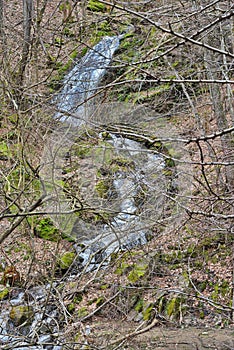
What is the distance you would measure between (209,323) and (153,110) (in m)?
5.16

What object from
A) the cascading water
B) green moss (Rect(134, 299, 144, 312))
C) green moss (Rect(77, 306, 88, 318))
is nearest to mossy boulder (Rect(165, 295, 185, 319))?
green moss (Rect(134, 299, 144, 312))

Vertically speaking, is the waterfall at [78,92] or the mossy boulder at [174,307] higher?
the waterfall at [78,92]

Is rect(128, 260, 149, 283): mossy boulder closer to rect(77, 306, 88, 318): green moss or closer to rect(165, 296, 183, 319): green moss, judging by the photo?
rect(165, 296, 183, 319): green moss

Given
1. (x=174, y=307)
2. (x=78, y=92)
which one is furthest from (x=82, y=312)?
(x=78, y=92)

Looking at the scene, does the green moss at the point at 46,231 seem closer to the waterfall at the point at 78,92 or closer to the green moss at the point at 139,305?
the green moss at the point at 139,305

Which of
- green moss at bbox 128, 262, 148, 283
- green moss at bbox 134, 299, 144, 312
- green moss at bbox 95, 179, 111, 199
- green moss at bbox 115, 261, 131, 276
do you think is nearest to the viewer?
green moss at bbox 95, 179, 111, 199

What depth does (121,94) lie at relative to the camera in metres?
10.4

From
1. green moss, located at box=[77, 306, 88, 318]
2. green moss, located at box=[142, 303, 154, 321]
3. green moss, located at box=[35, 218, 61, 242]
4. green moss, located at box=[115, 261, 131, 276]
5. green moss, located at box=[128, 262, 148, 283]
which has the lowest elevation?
green moss, located at box=[142, 303, 154, 321]

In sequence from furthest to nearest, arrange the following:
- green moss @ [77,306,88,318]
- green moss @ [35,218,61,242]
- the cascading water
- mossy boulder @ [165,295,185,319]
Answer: green moss @ [35,218,61,242], green moss @ [77,306,88,318], mossy boulder @ [165,295,185,319], the cascading water

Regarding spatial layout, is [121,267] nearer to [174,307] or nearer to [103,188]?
[174,307]

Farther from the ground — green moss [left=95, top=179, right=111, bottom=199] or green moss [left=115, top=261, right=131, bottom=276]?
green moss [left=95, top=179, right=111, bottom=199]

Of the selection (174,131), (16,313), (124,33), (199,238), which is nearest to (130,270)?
(199,238)

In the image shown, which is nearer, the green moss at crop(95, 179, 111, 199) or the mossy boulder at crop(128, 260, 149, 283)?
the green moss at crop(95, 179, 111, 199)

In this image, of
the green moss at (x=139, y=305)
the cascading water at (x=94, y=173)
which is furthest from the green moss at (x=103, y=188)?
the green moss at (x=139, y=305)
